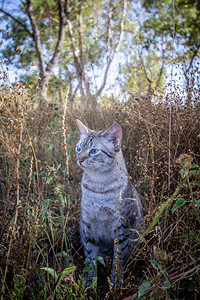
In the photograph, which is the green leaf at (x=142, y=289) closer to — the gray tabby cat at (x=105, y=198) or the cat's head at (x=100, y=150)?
the gray tabby cat at (x=105, y=198)

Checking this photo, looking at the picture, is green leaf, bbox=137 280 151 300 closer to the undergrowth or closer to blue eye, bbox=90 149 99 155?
the undergrowth

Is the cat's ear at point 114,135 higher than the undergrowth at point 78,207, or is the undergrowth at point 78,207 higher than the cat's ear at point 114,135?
the cat's ear at point 114,135

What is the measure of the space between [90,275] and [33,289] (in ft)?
1.88

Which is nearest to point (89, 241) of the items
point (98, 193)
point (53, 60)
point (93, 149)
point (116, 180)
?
point (98, 193)

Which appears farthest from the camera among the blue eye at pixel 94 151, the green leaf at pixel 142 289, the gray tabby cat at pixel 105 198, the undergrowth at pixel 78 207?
the blue eye at pixel 94 151

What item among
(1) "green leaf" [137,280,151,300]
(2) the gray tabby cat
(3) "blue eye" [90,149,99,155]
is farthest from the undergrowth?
(3) "blue eye" [90,149,99,155]

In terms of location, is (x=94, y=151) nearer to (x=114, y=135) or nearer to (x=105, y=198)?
(x=114, y=135)

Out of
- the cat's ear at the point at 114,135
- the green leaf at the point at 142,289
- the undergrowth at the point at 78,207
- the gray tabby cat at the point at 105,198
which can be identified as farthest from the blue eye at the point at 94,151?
the green leaf at the point at 142,289

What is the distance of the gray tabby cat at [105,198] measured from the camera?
196 centimetres

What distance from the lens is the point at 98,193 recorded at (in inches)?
78.7

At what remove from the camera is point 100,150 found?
2.06 metres

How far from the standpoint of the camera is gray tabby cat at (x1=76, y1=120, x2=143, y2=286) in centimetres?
196

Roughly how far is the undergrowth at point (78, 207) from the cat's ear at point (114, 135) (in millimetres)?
209

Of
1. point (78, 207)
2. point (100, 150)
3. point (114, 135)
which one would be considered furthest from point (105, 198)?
point (78, 207)
